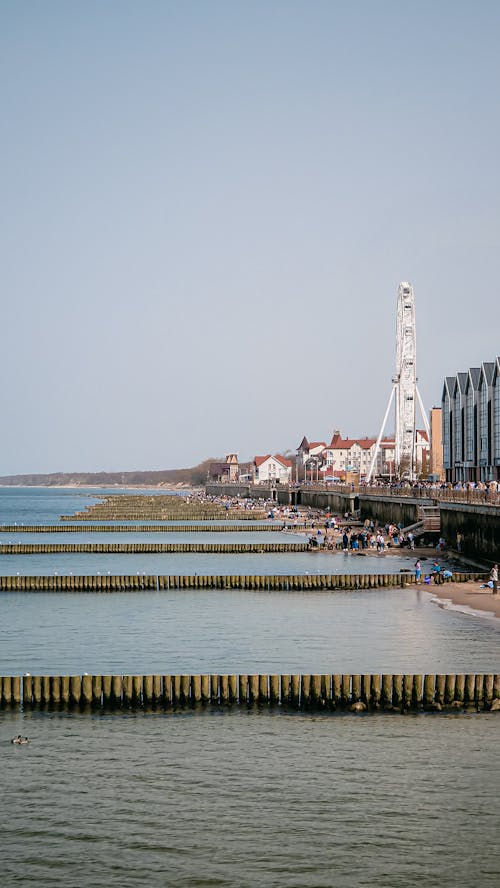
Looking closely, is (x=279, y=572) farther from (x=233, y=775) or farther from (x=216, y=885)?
(x=216, y=885)

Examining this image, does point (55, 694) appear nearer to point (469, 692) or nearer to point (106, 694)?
point (106, 694)

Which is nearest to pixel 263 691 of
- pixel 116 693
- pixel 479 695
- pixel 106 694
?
pixel 116 693

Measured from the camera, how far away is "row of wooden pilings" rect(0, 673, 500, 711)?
31719mm

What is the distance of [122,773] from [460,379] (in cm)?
11770

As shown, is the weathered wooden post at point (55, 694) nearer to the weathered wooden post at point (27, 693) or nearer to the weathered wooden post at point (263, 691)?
the weathered wooden post at point (27, 693)

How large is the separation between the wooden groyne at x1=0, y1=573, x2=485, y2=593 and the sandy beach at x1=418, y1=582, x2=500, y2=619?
7.35 ft

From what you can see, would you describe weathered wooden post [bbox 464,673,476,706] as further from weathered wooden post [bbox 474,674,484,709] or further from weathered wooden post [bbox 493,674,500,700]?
weathered wooden post [bbox 493,674,500,700]

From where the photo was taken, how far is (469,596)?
5797 cm

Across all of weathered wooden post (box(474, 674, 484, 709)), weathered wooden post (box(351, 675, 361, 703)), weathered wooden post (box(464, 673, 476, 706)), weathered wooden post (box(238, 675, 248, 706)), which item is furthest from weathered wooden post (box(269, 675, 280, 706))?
weathered wooden post (box(474, 674, 484, 709))

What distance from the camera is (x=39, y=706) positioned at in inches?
1265

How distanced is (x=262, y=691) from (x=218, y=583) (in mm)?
34224

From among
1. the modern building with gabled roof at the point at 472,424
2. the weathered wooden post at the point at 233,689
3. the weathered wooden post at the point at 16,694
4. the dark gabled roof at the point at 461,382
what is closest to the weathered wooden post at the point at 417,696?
the weathered wooden post at the point at 233,689

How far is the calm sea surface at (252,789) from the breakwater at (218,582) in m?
23.2

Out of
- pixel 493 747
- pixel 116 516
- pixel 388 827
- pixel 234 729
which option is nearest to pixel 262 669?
pixel 234 729
